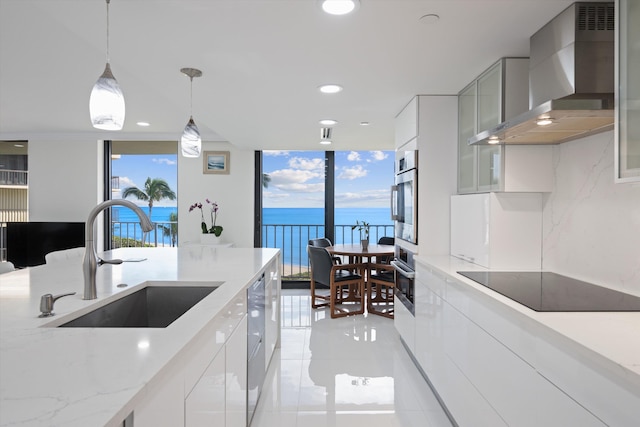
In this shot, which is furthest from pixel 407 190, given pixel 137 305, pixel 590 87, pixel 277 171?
pixel 277 171

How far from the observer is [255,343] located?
94.3 inches

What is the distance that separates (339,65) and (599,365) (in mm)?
2159

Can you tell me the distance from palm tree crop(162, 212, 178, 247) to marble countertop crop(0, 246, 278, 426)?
475 cm

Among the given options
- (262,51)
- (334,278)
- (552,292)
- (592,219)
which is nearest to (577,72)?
(592,219)

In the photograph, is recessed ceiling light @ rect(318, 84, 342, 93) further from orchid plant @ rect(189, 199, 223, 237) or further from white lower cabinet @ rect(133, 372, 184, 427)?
orchid plant @ rect(189, 199, 223, 237)

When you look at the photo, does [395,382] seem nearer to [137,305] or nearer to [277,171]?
[137,305]

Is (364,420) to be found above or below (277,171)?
below

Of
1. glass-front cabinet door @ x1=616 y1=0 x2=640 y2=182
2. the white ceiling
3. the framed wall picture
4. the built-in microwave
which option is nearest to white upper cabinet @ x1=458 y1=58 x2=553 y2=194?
the white ceiling

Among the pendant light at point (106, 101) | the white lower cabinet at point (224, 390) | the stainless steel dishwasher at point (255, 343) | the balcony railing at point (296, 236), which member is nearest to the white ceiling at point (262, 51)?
the pendant light at point (106, 101)

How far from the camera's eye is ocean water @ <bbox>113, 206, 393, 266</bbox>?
22.0 ft

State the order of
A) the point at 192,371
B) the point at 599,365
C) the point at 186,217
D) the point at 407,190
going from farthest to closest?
the point at 186,217 < the point at 407,190 < the point at 192,371 < the point at 599,365

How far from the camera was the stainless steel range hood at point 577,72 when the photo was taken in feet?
5.47

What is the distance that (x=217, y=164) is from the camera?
6.15 meters

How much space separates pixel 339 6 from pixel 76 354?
5.64 feet
